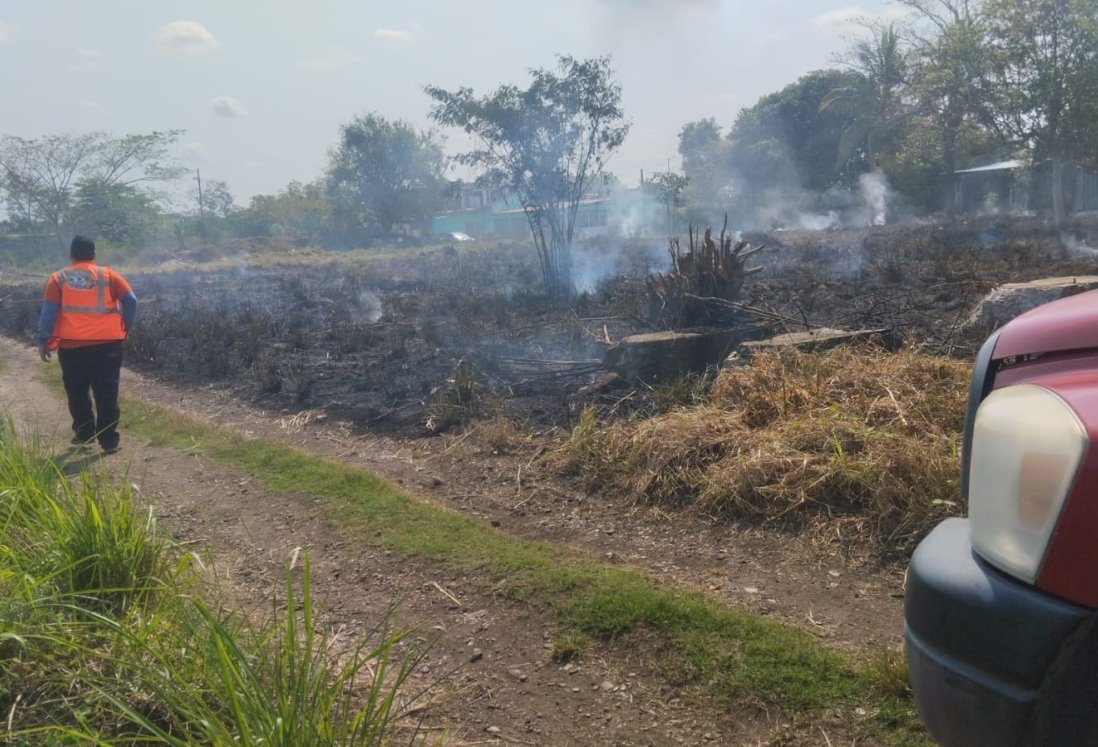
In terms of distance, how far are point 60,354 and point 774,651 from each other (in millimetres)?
6184

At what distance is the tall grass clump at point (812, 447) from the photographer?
465cm

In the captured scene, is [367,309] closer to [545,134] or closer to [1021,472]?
[545,134]

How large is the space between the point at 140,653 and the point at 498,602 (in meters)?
1.63

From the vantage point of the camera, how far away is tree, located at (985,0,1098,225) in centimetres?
2039

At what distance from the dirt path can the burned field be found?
32 cm

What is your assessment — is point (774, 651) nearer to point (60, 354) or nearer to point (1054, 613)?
point (1054, 613)

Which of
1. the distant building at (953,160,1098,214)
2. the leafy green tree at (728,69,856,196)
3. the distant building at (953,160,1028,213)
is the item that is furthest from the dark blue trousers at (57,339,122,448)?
the leafy green tree at (728,69,856,196)

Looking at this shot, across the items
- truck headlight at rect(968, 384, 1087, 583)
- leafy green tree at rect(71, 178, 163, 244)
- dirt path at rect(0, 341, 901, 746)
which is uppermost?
leafy green tree at rect(71, 178, 163, 244)

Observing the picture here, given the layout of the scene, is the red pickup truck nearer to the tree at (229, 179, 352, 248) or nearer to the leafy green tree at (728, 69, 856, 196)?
the leafy green tree at (728, 69, 856, 196)

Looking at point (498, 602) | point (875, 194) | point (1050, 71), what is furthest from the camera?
point (875, 194)

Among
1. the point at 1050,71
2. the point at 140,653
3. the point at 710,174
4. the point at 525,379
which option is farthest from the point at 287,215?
the point at 140,653

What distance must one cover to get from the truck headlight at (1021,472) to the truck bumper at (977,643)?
54 mm

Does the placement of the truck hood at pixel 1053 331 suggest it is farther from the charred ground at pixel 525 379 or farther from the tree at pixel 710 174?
the tree at pixel 710 174

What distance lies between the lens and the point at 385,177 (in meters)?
56.3
